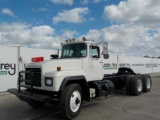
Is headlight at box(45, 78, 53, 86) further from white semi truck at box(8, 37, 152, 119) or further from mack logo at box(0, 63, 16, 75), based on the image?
mack logo at box(0, 63, 16, 75)

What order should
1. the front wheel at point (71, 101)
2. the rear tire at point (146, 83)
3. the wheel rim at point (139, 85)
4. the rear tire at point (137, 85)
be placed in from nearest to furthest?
the front wheel at point (71, 101)
the rear tire at point (137, 85)
the wheel rim at point (139, 85)
the rear tire at point (146, 83)

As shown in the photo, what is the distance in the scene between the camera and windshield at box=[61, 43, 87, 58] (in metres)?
8.57

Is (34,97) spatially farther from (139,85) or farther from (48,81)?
(139,85)

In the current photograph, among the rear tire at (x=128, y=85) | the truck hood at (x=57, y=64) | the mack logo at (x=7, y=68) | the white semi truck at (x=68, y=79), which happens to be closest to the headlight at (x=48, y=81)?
the white semi truck at (x=68, y=79)

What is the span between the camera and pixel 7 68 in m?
13.6

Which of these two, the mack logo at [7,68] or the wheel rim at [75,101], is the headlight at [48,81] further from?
the mack logo at [7,68]

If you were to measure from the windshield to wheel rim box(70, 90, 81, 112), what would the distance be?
1634mm

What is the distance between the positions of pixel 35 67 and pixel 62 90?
51.1 inches

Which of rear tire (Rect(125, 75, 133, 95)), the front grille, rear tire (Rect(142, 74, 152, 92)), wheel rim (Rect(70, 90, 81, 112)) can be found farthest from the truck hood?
rear tire (Rect(142, 74, 152, 92))

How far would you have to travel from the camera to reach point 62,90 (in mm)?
7000

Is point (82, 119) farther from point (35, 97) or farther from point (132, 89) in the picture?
point (132, 89)

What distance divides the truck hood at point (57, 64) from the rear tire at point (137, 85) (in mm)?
4663

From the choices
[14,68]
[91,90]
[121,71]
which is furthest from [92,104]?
[14,68]

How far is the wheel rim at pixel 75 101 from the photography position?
7.24 metres
